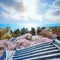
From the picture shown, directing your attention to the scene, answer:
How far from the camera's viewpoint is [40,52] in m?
1.76

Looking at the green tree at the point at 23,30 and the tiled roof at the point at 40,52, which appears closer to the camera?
the tiled roof at the point at 40,52

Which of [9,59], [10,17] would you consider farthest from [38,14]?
[9,59]

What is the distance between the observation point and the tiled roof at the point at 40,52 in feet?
5.40

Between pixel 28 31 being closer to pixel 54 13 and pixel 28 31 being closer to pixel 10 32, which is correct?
pixel 10 32

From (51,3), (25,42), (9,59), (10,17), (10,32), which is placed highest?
(51,3)

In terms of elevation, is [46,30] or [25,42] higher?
[46,30]

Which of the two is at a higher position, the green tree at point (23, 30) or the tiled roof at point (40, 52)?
the green tree at point (23, 30)

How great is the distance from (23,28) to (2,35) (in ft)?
1.00

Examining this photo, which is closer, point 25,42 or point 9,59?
point 9,59

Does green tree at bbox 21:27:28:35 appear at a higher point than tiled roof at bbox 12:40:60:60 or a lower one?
higher

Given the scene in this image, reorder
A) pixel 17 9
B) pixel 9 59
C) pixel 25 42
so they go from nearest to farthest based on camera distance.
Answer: pixel 9 59
pixel 25 42
pixel 17 9

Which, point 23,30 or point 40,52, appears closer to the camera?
point 40,52

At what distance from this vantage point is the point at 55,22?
1.99 metres

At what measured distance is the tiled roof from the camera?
165 cm
